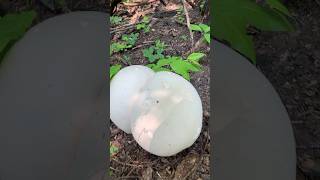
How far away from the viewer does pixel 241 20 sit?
132cm

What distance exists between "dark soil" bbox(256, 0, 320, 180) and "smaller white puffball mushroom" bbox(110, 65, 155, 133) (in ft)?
3.89

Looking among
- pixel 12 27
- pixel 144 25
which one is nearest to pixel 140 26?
pixel 144 25

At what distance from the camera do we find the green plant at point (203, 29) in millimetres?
794

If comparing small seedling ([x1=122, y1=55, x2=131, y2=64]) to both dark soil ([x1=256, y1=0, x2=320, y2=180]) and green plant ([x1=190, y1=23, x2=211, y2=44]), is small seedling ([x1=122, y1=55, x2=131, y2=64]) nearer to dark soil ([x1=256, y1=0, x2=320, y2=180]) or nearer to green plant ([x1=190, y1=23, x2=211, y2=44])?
green plant ([x1=190, y1=23, x2=211, y2=44])

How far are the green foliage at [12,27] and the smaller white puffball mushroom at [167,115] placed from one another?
0.63 metres

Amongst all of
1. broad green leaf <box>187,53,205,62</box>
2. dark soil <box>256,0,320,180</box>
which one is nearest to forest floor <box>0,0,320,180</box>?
dark soil <box>256,0,320,180</box>

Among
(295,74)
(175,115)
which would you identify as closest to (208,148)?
(175,115)

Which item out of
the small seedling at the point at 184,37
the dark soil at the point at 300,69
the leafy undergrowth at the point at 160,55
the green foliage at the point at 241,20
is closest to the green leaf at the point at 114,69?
the leafy undergrowth at the point at 160,55

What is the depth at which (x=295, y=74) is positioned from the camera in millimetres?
2146

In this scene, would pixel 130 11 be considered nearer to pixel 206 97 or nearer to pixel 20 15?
→ pixel 206 97

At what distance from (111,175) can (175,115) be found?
0.18 meters

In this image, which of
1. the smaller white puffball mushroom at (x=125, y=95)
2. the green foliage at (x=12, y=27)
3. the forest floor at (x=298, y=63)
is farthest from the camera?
the forest floor at (x=298, y=63)

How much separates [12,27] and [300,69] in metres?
1.28

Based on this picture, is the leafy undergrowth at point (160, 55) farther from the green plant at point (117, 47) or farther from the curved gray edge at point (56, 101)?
the curved gray edge at point (56, 101)
